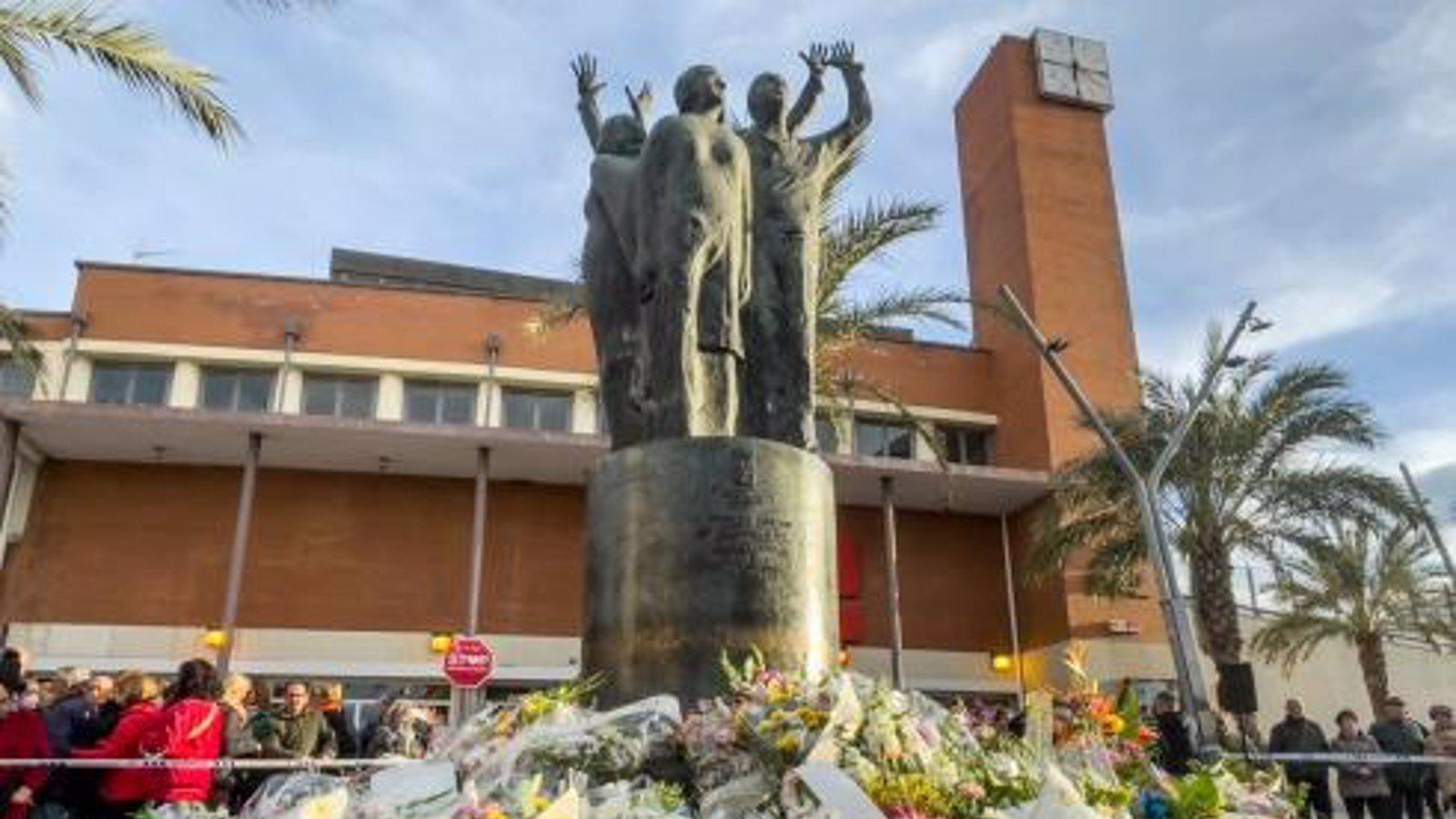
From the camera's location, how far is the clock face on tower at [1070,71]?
1147 inches

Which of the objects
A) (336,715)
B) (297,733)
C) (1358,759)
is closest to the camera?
(297,733)

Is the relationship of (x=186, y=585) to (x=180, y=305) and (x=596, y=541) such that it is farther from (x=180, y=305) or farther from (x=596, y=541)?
(x=596, y=541)

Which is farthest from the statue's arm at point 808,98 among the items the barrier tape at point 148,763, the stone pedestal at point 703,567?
the barrier tape at point 148,763

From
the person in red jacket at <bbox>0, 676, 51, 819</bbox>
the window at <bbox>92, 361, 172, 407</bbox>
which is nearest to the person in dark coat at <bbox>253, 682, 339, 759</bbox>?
the person in red jacket at <bbox>0, 676, 51, 819</bbox>

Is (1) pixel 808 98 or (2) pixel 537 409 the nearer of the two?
(1) pixel 808 98

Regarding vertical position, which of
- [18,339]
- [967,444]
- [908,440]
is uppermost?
[967,444]

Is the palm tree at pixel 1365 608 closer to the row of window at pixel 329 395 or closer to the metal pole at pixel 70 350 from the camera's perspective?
the row of window at pixel 329 395

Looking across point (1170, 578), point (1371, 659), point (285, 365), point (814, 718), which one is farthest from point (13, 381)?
point (1371, 659)

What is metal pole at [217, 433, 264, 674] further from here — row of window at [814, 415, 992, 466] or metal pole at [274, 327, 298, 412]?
row of window at [814, 415, 992, 466]

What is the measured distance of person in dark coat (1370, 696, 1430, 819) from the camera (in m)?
12.3

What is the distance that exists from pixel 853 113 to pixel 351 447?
16.7 m

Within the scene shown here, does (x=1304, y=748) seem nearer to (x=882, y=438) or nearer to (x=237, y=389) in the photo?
(x=882, y=438)

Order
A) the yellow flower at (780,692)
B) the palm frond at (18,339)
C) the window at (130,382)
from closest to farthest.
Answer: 1. the yellow flower at (780,692)
2. the palm frond at (18,339)
3. the window at (130,382)

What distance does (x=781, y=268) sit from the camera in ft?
18.5
